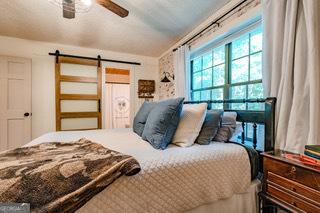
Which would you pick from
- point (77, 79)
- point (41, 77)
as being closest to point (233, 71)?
point (77, 79)

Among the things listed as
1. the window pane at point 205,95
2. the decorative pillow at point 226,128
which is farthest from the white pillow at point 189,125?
the window pane at point 205,95

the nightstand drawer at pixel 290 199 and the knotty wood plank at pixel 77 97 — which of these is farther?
the knotty wood plank at pixel 77 97

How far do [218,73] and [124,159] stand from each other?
204 cm

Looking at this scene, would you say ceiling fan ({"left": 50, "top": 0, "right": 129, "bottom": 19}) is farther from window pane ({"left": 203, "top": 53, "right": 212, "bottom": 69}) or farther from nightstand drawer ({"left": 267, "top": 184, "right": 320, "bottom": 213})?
nightstand drawer ({"left": 267, "top": 184, "right": 320, "bottom": 213})

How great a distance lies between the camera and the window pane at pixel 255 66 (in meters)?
1.88

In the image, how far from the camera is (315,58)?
112 centimetres

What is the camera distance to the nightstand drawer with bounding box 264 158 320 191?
90 cm

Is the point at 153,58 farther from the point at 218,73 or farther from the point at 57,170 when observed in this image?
the point at 57,170

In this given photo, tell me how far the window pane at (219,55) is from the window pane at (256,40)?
44 centimetres

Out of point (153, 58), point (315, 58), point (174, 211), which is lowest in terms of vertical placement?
point (174, 211)

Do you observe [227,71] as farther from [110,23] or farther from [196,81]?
[110,23]

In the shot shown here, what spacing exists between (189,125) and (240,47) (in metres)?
1.34

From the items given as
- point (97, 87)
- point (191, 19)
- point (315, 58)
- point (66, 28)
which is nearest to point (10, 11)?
point (66, 28)

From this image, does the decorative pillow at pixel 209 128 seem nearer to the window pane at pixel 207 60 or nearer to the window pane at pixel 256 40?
the window pane at pixel 256 40
